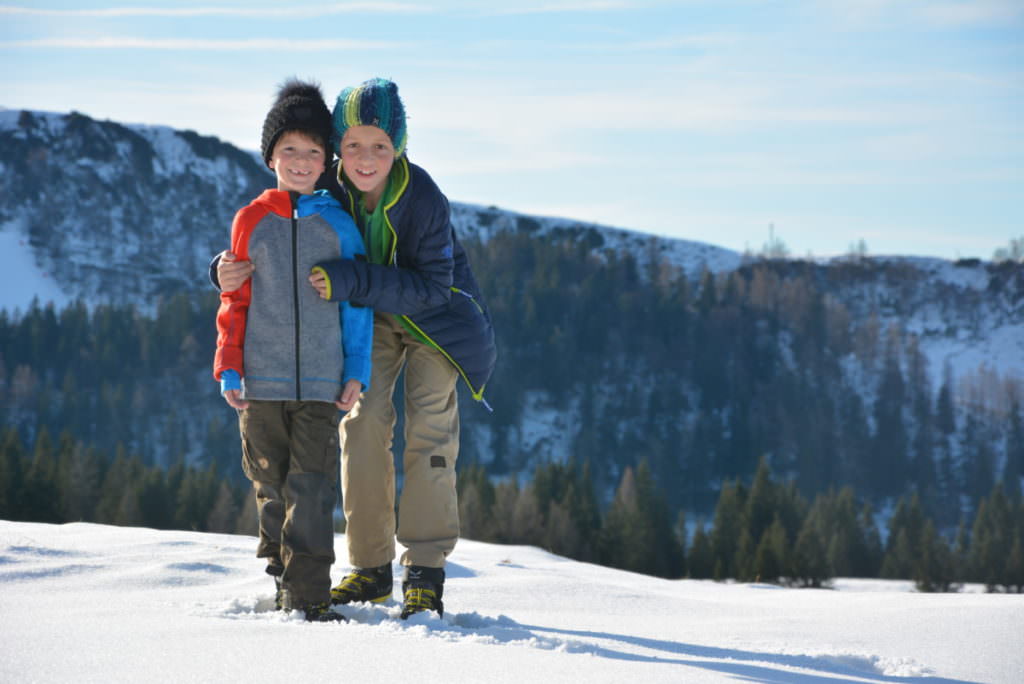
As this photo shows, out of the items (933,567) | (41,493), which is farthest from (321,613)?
(933,567)

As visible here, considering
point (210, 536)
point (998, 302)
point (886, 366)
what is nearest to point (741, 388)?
point (886, 366)

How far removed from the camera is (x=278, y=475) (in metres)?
3.75

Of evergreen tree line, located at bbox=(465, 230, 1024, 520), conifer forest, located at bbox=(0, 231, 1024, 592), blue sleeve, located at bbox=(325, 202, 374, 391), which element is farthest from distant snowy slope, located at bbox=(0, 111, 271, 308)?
blue sleeve, located at bbox=(325, 202, 374, 391)

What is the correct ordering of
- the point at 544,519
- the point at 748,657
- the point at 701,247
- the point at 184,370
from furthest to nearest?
the point at 701,247 < the point at 184,370 < the point at 544,519 < the point at 748,657

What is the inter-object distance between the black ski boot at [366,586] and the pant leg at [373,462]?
40mm

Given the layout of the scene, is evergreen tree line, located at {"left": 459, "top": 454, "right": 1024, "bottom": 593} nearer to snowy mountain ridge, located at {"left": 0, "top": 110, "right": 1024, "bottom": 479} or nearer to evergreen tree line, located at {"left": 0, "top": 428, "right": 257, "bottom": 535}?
evergreen tree line, located at {"left": 0, "top": 428, "right": 257, "bottom": 535}

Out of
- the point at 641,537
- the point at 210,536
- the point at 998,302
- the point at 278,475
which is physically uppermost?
the point at 998,302

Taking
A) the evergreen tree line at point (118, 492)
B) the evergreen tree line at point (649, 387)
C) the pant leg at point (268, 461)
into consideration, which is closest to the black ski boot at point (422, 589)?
the pant leg at point (268, 461)

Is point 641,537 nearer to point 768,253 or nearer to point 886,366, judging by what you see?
point 886,366

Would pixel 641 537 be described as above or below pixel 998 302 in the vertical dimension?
below

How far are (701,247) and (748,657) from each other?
15690 centimetres

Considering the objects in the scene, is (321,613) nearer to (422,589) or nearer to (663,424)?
(422,589)

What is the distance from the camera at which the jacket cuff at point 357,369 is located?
3.70 meters

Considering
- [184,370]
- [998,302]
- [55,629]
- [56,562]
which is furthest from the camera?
[998,302]
